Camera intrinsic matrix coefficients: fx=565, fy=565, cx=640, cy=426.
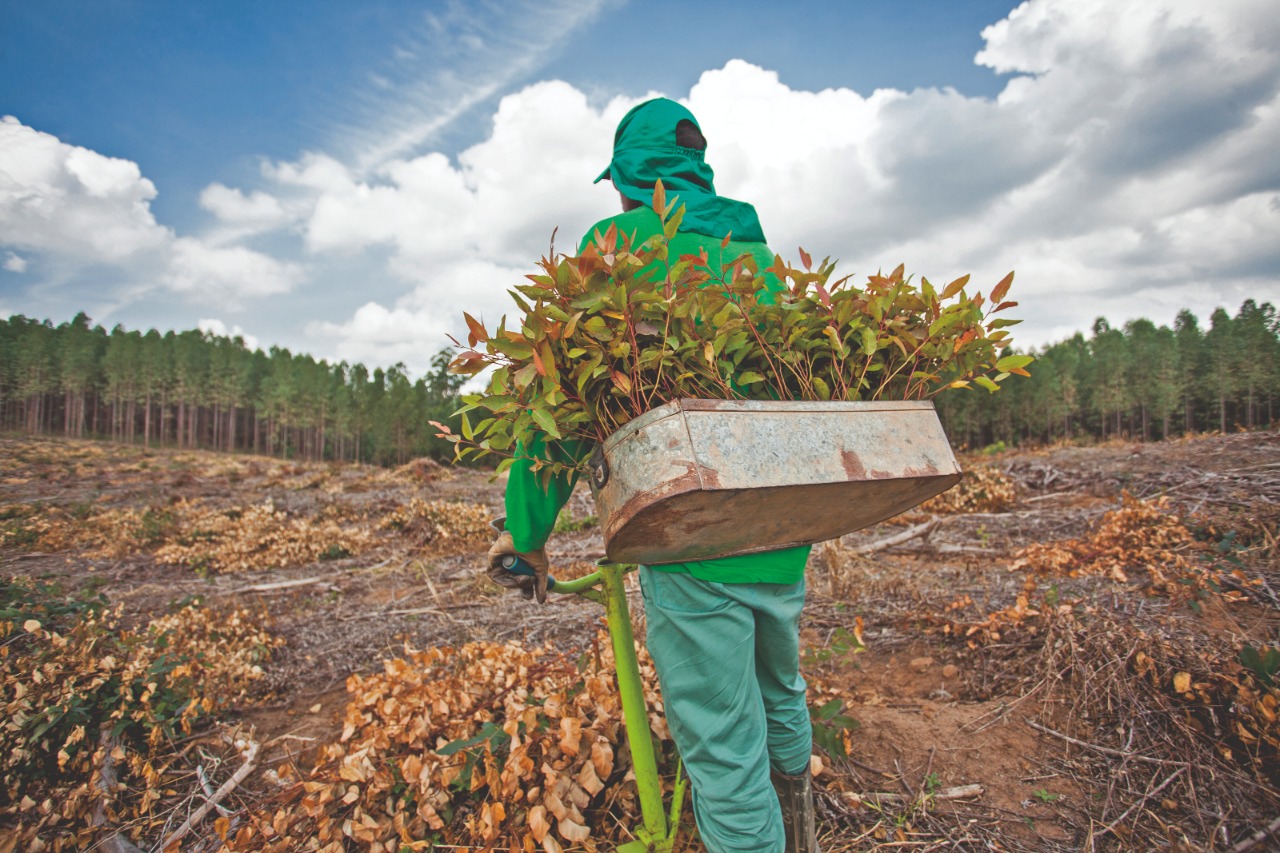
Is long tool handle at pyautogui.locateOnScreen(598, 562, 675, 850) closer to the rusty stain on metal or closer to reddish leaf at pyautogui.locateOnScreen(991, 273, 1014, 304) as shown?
the rusty stain on metal

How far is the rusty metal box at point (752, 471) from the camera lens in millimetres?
1161

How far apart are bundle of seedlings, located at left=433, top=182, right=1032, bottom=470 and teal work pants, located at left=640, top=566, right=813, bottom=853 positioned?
50cm

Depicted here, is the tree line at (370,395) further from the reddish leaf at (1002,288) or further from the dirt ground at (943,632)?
the reddish leaf at (1002,288)

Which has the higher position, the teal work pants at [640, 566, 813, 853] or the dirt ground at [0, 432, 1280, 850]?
the teal work pants at [640, 566, 813, 853]

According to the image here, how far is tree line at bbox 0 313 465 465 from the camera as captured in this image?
44875 millimetres

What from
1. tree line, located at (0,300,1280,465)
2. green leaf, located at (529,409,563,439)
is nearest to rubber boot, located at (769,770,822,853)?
green leaf, located at (529,409,563,439)

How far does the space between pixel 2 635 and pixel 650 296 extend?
12.9 feet

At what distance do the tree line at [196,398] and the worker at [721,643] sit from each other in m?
39.7

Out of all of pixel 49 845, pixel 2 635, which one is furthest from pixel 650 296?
pixel 2 635

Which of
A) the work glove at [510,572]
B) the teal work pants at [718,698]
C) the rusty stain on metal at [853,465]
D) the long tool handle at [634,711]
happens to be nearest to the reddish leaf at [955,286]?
the rusty stain on metal at [853,465]

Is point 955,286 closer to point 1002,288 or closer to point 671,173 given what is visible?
point 1002,288

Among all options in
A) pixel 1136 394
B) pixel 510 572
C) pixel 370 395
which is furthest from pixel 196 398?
pixel 1136 394

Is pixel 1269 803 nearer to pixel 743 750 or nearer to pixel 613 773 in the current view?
pixel 743 750

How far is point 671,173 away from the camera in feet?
5.89
